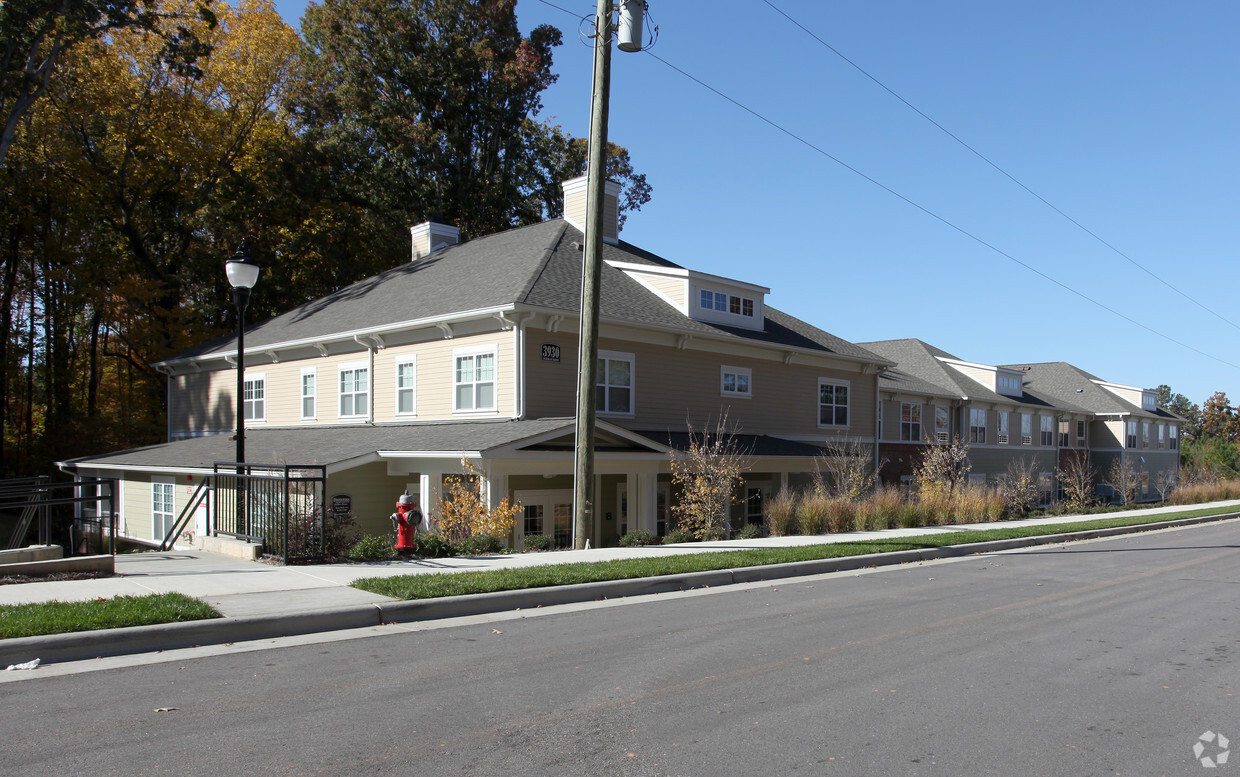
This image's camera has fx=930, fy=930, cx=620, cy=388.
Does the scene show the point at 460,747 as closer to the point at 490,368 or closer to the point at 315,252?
the point at 490,368

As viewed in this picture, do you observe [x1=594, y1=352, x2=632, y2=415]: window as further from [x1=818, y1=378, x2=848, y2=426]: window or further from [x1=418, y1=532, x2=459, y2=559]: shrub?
[x1=818, y1=378, x2=848, y2=426]: window

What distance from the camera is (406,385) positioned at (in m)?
23.9

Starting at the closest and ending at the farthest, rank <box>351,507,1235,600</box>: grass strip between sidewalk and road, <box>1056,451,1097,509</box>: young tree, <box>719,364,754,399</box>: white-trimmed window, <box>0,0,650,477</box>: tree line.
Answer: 1. <box>351,507,1235,600</box>: grass strip between sidewalk and road
2. <box>719,364,754,399</box>: white-trimmed window
3. <box>0,0,650,477</box>: tree line
4. <box>1056,451,1097,509</box>: young tree

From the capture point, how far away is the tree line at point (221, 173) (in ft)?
119

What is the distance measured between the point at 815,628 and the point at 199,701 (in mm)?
5832

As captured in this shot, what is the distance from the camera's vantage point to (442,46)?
143 feet

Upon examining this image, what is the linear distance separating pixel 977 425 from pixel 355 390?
28.3 metres

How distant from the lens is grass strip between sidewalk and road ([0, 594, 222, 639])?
7949 mm

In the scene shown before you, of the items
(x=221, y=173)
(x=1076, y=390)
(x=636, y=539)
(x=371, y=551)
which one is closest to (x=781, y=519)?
(x=636, y=539)

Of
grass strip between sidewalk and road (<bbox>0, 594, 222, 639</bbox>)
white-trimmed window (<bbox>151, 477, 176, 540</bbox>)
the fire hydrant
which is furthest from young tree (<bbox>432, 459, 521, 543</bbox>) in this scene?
white-trimmed window (<bbox>151, 477, 176, 540</bbox>)

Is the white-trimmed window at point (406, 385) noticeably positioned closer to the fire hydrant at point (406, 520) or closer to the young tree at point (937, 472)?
the fire hydrant at point (406, 520)

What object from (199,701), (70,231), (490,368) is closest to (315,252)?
(70,231)

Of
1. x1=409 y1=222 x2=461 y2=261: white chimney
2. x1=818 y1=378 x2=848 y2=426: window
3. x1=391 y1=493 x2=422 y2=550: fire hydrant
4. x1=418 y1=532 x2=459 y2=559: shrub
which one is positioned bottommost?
x1=418 y1=532 x2=459 y2=559: shrub

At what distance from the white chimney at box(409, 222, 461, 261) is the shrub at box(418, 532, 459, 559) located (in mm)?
18978
